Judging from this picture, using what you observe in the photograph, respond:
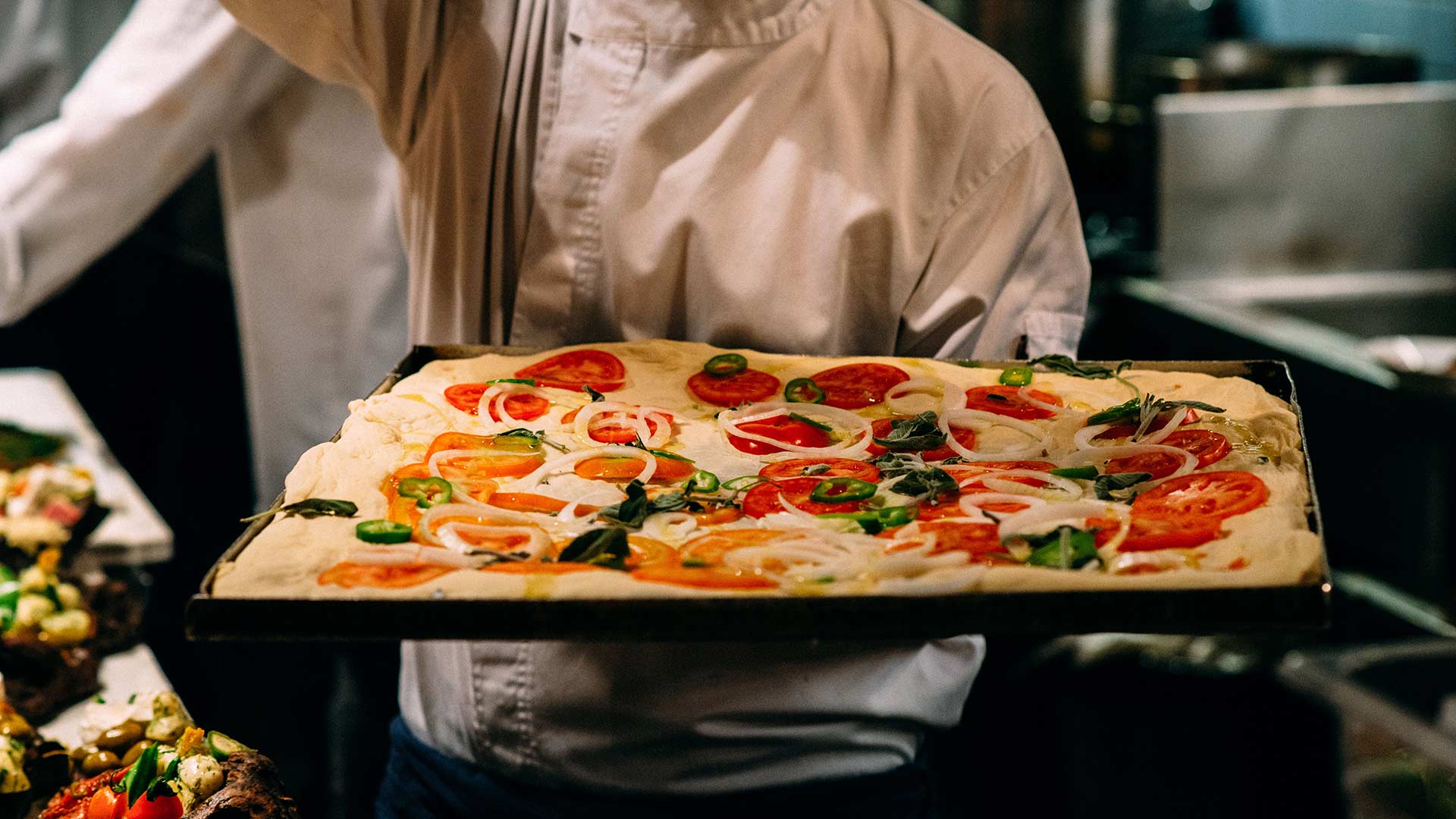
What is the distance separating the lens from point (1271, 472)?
4.37ft

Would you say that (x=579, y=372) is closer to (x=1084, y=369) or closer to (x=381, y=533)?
(x=381, y=533)

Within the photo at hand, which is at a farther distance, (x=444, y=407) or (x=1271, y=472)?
(x=444, y=407)

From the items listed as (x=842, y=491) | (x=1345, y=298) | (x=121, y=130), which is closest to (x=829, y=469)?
(x=842, y=491)

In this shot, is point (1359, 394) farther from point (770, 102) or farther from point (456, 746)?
point (456, 746)

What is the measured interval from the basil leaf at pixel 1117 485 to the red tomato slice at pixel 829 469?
23cm

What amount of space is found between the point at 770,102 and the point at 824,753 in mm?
826

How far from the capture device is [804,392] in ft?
5.19

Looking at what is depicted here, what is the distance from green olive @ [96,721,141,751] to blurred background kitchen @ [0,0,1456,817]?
1.45 metres

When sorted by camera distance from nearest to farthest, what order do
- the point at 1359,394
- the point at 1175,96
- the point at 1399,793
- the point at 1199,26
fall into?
the point at 1399,793 → the point at 1359,394 → the point at 1175,96 → the point at 1199,26

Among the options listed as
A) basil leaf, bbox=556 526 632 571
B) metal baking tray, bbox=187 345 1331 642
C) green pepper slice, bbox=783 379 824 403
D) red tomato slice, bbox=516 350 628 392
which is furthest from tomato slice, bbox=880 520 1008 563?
red tomato slice, bbox=516 350 628 392

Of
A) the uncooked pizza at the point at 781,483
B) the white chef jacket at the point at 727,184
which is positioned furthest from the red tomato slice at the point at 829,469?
the white chef jacket at the point at 727,184

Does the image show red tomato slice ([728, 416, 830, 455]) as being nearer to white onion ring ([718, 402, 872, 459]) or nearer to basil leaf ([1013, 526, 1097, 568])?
white onion ring ([718, 402, 872, 459])

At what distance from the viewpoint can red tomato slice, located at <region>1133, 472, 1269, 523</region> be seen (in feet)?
4.17

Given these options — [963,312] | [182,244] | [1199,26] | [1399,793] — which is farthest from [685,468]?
[1199,26]
